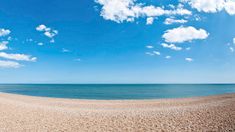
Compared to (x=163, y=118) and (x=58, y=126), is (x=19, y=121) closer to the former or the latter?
(x=58, y=126)

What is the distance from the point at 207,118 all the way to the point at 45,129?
398 inches

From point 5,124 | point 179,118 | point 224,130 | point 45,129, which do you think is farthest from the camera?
point 179,118

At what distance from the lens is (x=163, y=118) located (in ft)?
49.5

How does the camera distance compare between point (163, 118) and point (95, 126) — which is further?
point (163, 118)

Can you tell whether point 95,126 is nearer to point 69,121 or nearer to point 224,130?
point 69,121

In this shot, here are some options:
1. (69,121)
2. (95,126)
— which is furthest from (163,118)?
(69,121)

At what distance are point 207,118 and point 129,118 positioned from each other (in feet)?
16.7

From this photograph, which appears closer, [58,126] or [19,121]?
[58,126]

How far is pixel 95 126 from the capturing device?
13570 millimetres

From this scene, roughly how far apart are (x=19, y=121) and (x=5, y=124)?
99 cm

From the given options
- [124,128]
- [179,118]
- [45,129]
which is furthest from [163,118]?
[45,129]

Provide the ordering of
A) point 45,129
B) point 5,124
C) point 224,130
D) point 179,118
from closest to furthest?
point 224,130 < point 45,129 < point 5,124 < point 179,118

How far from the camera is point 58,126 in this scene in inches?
536

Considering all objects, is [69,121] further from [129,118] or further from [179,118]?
[179,118]
